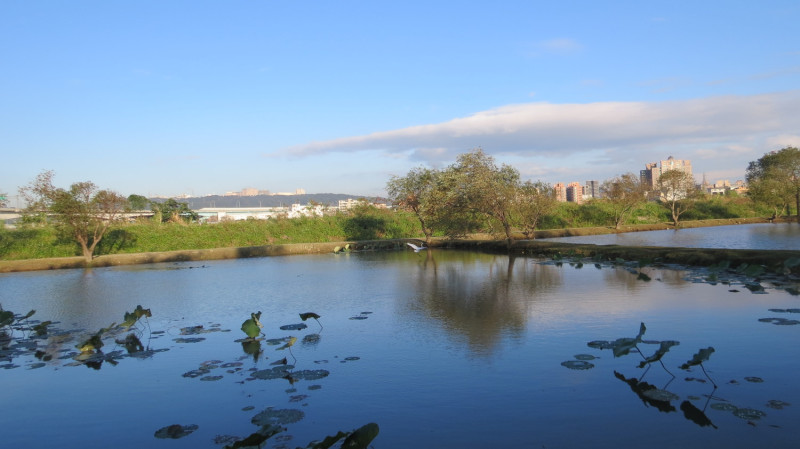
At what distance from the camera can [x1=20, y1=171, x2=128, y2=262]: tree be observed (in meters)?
25.6

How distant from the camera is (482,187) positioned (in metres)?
24.9

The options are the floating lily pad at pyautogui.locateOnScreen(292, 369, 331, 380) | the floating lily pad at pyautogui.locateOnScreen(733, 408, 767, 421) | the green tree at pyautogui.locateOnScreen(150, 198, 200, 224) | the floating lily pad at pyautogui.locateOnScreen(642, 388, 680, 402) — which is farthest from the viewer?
the green tree at pyautogui.locateOnScreen(150, 198, 200, 224)

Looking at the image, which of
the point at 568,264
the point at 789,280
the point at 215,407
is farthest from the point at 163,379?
the point at 568,264

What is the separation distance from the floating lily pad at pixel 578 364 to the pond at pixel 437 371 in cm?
3

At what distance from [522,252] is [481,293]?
12925 millimetres

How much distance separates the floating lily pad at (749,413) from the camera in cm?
497

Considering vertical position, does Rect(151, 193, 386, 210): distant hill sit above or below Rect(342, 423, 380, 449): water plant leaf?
above

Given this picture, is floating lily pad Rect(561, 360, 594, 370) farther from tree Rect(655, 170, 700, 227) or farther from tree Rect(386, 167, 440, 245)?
tree Rect(655, 170, 700, 227)

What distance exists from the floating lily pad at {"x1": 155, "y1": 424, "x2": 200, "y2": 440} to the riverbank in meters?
14.9

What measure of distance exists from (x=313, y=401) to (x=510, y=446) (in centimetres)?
233

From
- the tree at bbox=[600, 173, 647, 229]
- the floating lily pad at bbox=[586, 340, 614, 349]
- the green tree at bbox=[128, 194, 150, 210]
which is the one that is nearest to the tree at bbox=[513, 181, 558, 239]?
the tree at bbox=[600, 173, 647, 229]

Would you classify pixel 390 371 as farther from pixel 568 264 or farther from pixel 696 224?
pixel 696 224

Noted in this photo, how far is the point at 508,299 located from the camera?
40.5ft

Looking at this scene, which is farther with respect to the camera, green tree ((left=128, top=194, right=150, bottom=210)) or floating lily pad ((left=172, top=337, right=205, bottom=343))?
green tree ((left=128, top=194, right=150, bottom=210))
